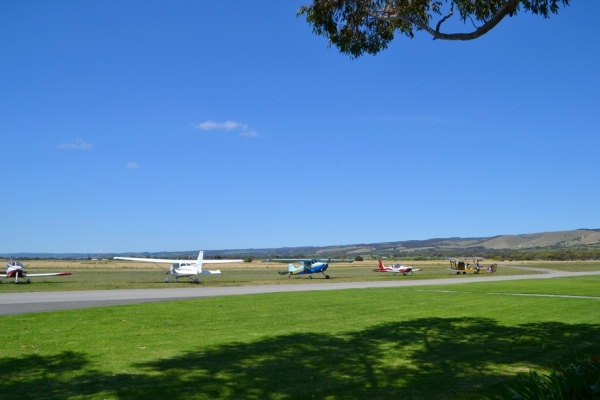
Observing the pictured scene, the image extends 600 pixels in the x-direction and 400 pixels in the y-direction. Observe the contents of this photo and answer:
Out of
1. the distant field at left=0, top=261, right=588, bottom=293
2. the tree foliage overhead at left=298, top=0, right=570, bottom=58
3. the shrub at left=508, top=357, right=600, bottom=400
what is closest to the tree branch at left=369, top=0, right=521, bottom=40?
the tree foliage overhead at left=298, top=0, right=570, bottom=58

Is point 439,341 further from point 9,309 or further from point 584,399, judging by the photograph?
point 9,309

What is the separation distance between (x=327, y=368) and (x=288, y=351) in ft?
4.97

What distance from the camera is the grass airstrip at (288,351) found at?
6.79 meters

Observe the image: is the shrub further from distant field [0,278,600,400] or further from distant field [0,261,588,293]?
distant field [0,261,588,293]

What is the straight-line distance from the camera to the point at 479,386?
671 cm

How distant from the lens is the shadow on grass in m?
6.60

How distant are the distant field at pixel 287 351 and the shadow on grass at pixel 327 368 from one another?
24mm

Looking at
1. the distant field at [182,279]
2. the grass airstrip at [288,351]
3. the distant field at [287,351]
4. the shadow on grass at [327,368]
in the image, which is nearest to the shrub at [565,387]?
the grass airstrip at [288,351]

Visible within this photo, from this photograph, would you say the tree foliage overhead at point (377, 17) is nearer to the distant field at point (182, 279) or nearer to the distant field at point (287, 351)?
the distant field at point (287, 351)

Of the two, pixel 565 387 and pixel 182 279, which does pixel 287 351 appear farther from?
pixel 182 279

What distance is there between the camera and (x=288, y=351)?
30.6 ft

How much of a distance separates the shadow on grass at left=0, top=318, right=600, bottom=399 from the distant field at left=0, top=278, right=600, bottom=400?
24mm

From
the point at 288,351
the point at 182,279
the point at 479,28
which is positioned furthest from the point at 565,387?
the point at 182,279

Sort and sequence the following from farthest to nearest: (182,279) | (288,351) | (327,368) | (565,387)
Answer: (182,279) → (288,351) → (327,368) → (565,387)
